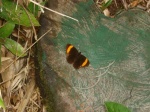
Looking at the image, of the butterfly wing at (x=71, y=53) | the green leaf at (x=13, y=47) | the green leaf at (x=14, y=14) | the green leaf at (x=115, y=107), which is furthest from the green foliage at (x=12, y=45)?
the green leaf at (x=115, y=107)

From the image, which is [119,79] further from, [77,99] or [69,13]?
[69,13]

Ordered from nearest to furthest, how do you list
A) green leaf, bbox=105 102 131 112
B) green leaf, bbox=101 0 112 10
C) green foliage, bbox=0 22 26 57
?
green leaf, bbox=105 102 131 112
green foliage, bbox=0 22 26 57
green leaf, bbox=101 0 112 10

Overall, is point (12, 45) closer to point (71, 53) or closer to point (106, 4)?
point (71, 53)

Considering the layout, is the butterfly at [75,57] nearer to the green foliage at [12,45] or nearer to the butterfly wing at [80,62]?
the butterfly wing at [80,62]

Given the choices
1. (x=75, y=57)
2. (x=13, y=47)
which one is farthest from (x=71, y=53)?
(x=13, y=47)

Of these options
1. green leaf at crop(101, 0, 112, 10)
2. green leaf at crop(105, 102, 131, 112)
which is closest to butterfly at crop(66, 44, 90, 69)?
green leaf at crop(105, 102, 131, 112)

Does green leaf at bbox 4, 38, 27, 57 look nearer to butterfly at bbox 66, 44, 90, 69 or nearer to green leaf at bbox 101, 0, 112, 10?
butterfly at bbox 66, 44, 90, 69
